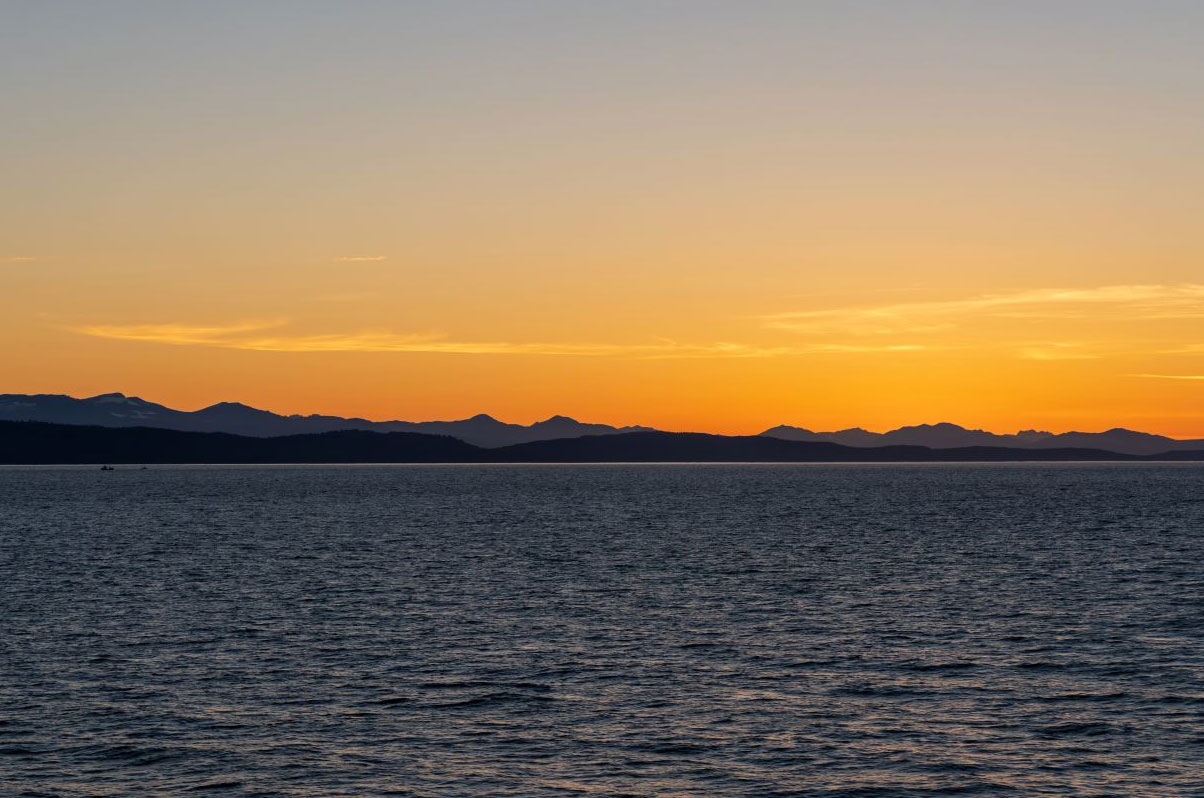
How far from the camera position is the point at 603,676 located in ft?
165

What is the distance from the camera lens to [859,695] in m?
46.8

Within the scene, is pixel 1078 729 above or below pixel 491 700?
above

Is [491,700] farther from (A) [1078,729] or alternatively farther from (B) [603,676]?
(A) [1078,729]

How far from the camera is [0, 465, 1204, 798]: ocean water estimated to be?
1443 inches

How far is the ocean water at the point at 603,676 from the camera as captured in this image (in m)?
36.7

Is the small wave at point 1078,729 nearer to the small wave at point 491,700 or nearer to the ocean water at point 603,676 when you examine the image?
the ocean water at point 603,676

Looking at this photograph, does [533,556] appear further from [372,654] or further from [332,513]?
[332,513]

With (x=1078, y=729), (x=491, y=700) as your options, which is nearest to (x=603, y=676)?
(x=491, y=700)

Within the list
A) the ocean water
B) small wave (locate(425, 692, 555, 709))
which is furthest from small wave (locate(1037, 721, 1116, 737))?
small wave (locate(425, 692, 555, 709))

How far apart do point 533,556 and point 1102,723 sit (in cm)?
6802

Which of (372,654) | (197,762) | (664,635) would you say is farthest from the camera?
(664,635)

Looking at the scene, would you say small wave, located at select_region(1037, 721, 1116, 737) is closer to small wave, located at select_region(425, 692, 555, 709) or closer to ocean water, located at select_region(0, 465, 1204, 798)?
ocean water, located at select_region(0, 465, 1204, 798)

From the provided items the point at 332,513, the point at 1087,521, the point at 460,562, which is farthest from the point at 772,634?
the point at 332,513

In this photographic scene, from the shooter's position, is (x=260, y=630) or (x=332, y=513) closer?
(x=260, y=630)
